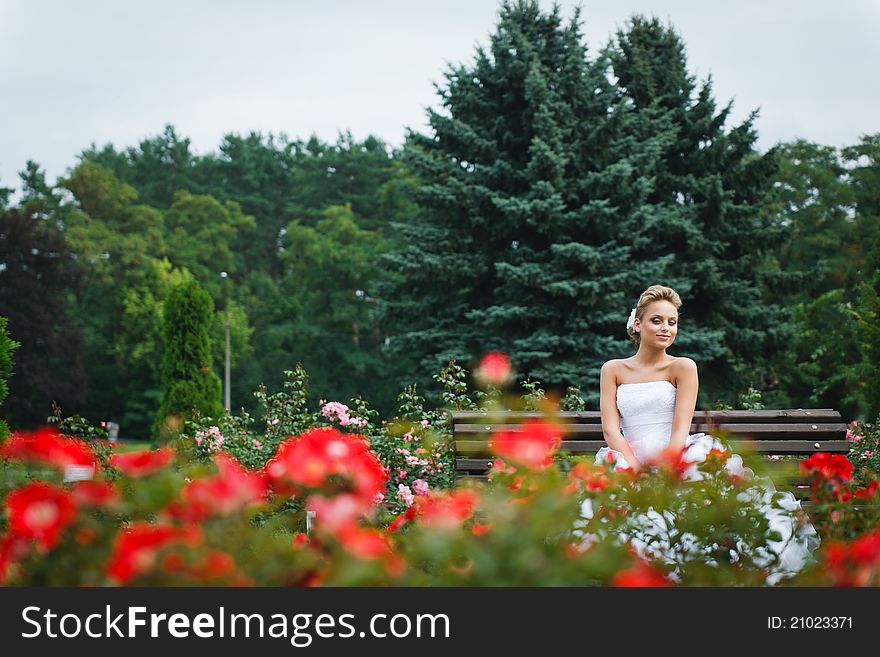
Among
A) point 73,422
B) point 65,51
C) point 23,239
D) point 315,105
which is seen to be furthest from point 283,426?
point 315,105

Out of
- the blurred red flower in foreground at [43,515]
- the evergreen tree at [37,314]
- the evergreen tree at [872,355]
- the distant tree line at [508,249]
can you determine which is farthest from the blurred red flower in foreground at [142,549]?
the evergreen tree at [37,314]

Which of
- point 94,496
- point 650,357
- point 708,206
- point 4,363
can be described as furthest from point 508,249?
point 94,496

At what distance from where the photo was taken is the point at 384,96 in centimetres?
2848

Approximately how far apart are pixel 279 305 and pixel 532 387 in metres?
25.2

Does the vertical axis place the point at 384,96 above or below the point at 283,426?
above

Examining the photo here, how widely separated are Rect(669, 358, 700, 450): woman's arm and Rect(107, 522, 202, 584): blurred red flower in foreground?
10.5 feet

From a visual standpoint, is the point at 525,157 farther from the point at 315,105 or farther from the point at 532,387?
the point at 315,105

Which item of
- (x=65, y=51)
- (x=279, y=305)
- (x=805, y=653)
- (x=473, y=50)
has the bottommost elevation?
(x=805, y=653)

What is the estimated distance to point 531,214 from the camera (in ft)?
46.1

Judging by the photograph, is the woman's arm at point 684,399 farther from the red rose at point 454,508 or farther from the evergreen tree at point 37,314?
the evergreen tree at point 37,314

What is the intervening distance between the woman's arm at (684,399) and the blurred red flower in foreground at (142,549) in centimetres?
321

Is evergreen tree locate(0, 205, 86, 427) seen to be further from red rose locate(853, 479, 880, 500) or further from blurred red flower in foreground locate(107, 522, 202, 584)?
blurred red flower in foreground locate(107, 522, 202, 584)

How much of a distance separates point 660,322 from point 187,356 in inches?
496

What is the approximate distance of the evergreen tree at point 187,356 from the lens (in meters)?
15.4
